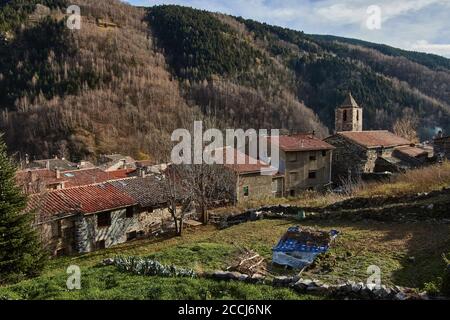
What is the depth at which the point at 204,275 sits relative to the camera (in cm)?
974

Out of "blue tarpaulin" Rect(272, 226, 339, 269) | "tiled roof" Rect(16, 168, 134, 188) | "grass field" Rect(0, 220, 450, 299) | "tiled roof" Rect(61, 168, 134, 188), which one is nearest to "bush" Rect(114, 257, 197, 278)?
"grass field" Rect(0, 220, 450, 299)

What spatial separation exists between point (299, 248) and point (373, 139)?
31094mm

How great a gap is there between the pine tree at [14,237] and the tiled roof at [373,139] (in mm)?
30312

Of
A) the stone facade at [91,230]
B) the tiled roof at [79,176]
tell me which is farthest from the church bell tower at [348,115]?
the stone facade at [91,230]

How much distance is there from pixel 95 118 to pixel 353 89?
7618 centimetres

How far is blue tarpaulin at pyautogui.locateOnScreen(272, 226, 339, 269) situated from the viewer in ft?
39.0

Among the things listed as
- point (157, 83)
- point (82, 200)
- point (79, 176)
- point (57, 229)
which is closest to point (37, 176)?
point (79, 176)

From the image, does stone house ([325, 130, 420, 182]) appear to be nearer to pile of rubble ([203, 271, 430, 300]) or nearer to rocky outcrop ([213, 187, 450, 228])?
rocky outcrop ([213, 187, 450, 228])

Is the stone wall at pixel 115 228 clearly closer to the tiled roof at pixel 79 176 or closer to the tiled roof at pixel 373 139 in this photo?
the tiled roof at pixel 79 176

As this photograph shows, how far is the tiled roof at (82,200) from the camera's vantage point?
22.9 m

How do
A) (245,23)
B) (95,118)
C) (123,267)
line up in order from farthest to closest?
(245,23) → (95,118) → (123,267)

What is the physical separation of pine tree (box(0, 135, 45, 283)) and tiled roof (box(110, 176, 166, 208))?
11.3 meters

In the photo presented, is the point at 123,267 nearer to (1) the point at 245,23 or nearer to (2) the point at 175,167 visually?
(2) the point at 175,167
